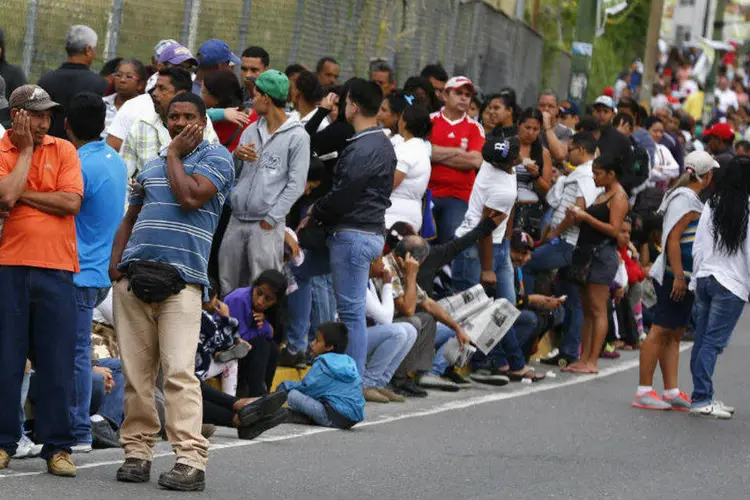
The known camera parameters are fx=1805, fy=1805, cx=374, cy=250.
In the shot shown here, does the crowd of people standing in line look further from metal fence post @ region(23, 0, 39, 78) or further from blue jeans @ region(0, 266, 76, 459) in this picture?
metal fence post @ region(23, 0, 39, 78)

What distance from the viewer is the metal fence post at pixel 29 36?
13781 millimetres

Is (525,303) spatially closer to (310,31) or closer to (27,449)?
(310,31)

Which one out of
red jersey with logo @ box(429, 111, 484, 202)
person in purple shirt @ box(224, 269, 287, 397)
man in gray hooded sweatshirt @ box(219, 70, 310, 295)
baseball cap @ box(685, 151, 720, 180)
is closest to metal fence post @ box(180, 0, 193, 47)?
red jersey with logo @ box(429, 111, 484, 202)

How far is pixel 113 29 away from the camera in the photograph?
48.0 ft

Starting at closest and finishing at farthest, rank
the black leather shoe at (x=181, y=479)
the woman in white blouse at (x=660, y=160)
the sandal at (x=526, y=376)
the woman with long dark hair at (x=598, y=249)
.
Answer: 1. the black leather shoe at (x=181, y=479)
2. the sandal at (x=526, y=376)
3. the woman with long dark hair at (x=598, y=249)
4. the woman in white blouse at (x=660, y=160)

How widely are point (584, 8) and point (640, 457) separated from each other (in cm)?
1322

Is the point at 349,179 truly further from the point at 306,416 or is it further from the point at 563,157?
the point at 563,157

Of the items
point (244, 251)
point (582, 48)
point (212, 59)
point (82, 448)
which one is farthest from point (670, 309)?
point (582, 48)

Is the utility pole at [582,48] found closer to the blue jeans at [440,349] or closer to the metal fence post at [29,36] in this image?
the blue jeans at [440,349]

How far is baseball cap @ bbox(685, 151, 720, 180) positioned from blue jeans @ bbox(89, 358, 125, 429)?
543 centimetres

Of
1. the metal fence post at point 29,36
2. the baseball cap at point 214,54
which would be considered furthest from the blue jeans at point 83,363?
the metal fence post at point 29,36

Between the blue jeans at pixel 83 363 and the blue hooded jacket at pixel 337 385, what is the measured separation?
7.60 ft

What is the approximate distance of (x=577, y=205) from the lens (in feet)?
55.9

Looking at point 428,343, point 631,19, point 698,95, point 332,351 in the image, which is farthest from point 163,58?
point 698,95
